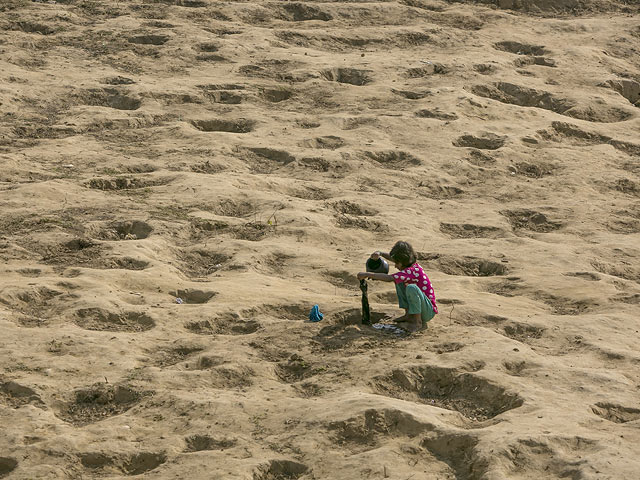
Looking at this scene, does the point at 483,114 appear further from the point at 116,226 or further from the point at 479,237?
the point at 116,226

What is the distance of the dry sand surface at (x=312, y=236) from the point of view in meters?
5.11

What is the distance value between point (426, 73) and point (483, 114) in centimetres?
127

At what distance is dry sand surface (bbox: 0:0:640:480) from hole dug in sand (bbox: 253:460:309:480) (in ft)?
0.04

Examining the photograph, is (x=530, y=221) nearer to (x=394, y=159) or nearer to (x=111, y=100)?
(x=394, y=159)

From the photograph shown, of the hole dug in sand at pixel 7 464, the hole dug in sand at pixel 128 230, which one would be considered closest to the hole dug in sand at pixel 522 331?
the hole dug in sand at pixel 128 230

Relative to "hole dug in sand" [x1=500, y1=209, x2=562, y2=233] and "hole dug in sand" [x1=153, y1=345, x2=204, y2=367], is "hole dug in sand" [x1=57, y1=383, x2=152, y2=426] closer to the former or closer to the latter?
"hole dug in sand" [x1=153, y1=345, x2=204, y2=367]

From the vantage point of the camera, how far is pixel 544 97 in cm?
1141

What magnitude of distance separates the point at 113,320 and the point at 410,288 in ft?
6.17

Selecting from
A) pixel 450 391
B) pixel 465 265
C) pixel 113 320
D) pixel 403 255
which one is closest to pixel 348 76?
pixel 465 265

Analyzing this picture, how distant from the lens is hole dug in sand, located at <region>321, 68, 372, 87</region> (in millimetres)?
11414

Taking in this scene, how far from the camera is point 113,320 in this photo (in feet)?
20.6

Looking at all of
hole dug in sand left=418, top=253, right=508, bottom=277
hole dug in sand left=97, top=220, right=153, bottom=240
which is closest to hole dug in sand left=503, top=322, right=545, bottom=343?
hole dug in sand left=418, top=253, right=508, bottom=277

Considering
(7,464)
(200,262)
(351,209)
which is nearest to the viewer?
(7,464)

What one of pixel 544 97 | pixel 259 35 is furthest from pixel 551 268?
pixel 259 35
